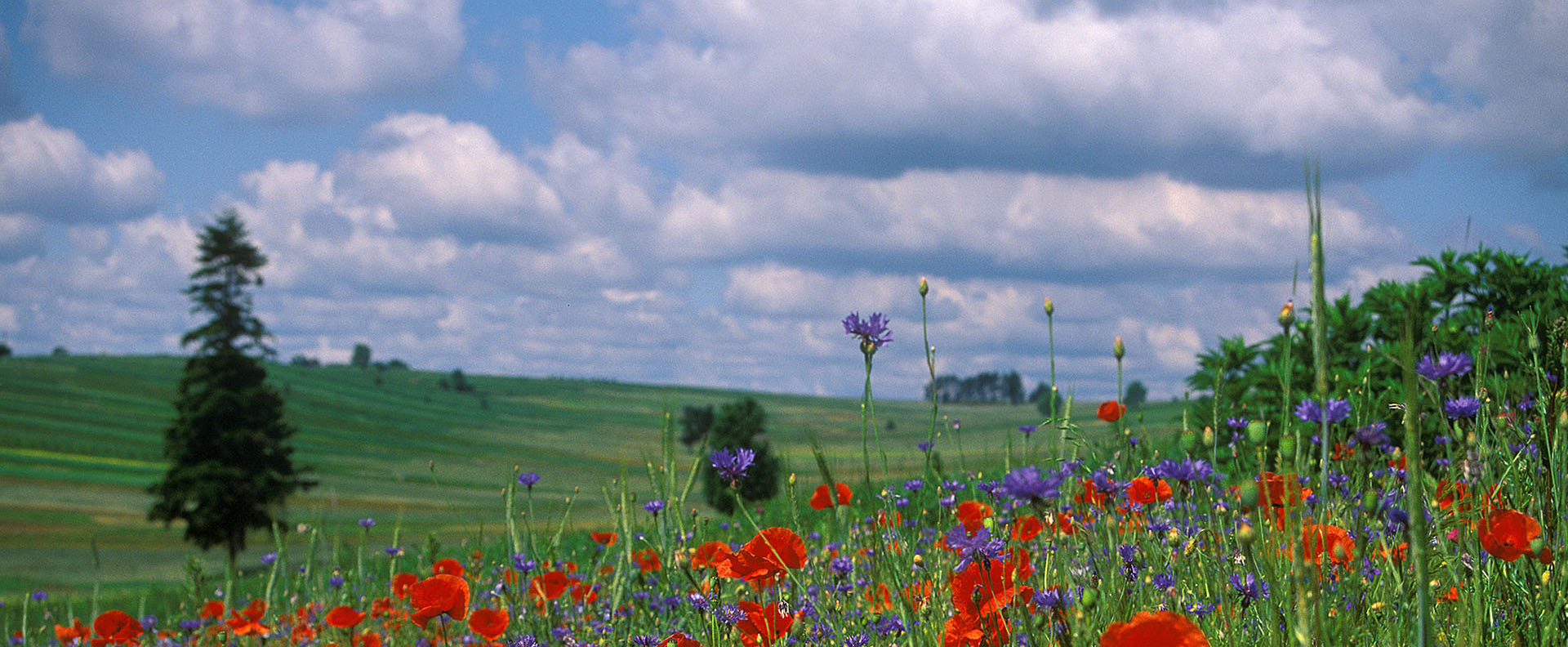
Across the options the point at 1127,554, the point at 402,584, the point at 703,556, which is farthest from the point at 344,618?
the point at 1127,554

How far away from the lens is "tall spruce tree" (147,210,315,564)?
27.1 metres

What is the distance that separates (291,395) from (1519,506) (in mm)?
97005

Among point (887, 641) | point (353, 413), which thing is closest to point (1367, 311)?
point (887, 641)

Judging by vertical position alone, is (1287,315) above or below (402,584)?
above

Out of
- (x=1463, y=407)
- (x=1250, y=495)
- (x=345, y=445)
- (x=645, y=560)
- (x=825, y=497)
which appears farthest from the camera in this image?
(x=345, y=445)

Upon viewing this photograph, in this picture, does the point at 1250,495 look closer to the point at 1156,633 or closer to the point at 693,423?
the point at 1156,633

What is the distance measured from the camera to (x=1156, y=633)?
3.80 ft

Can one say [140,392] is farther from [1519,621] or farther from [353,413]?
[1519,621]

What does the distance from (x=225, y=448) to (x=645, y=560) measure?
1159 inches

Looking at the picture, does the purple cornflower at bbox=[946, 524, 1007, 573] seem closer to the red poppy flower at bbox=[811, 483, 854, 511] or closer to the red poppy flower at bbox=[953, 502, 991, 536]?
the red poppy flower at bbox=[953, 502, 991, 536]

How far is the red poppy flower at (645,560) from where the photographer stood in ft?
10.0

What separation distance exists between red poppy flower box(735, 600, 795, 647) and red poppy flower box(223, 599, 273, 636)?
190 cm

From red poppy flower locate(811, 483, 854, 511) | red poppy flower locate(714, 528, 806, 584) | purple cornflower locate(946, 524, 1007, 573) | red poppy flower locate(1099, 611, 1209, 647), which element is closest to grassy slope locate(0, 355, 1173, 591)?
red poppy flower locate(811, 483, 854, 511)

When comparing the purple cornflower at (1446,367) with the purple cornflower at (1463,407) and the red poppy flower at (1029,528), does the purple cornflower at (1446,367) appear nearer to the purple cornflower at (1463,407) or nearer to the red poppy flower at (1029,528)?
the purple cornflower at (1463,407)
